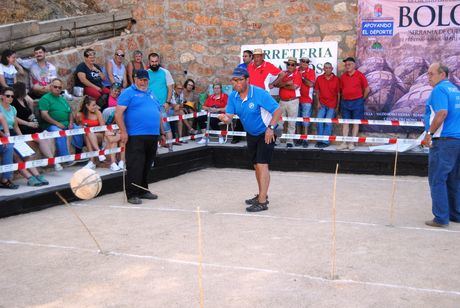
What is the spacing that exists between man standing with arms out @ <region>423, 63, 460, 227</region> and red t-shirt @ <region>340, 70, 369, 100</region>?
16.7 feet

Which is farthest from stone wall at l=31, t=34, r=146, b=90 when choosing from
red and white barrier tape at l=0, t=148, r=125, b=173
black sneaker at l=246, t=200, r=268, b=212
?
black sneaker at l=246, t=200, r=268, b=212

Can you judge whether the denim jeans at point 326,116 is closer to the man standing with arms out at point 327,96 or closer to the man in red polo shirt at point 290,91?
the man standing with arms out at point 327,96

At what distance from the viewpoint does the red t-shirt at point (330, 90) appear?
12.7 metres

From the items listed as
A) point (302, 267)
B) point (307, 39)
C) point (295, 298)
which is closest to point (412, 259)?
point (302, 267)

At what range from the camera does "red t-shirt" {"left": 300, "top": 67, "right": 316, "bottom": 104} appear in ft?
41.9

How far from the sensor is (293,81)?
1264 cm

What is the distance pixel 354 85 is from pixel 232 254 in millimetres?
7273

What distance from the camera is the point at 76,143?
1080 cm

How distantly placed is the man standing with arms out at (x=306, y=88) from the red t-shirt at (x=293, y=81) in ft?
0.53

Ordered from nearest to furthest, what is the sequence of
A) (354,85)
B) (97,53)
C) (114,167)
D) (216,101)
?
(114,167), (354,85), (97,53), (216,101)

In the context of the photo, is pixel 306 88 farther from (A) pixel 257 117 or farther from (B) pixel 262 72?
(A) pixel 257 117

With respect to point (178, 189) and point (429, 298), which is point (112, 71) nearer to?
point (178, 189)

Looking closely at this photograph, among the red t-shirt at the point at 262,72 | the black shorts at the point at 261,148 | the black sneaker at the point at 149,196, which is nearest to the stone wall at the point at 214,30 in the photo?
the red t-shirt at the point at 262,72

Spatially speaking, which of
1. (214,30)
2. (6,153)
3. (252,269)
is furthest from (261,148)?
(214,30)
